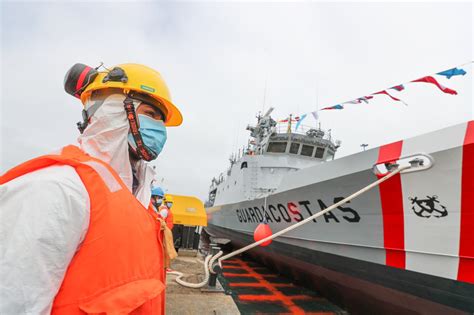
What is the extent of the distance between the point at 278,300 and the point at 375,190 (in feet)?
10.4

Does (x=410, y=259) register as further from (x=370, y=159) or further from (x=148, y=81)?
(x=148, y=81)

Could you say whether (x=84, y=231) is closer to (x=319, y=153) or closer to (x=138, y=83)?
(x=138, y=83)

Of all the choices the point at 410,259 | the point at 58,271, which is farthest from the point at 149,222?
the point at 410,259

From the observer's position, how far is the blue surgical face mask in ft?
4.68

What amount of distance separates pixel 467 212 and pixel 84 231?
340cm

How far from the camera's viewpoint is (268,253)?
720 cm

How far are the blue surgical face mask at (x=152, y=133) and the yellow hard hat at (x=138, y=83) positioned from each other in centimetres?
16

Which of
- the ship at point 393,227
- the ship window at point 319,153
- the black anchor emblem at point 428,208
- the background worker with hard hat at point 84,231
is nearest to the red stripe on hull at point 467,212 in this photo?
the ship at point 393,227

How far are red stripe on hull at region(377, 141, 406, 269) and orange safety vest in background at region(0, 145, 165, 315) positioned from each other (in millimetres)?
3120

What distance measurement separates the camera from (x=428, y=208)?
112 inches

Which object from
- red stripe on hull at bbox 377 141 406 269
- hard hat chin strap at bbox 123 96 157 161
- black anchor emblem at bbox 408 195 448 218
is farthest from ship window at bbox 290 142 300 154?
hard hat chin strap at bbox 123 96 157 161

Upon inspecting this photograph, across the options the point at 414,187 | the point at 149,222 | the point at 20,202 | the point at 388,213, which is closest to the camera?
the point at 20,202

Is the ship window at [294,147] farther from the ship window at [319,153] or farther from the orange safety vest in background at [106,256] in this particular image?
the orange safety vest in background at [106,256]

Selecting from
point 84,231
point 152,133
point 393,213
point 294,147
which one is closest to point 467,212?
point 393,213
